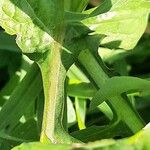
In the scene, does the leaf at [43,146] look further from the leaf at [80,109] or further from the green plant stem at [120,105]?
the leaf at [80,109]

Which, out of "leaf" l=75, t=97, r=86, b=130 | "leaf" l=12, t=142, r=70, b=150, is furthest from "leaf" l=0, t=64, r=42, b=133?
"leaf" l=12, t=142, r=70, b=150

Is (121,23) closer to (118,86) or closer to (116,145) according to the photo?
(118,86)

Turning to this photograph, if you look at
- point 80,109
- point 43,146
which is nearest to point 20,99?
point 80,109

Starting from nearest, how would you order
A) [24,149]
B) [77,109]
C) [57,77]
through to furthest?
[24,149]
[57,77]
[77,109]

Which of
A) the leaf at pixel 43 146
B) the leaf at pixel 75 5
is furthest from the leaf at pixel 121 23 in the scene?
the leaf at pixel 43 146

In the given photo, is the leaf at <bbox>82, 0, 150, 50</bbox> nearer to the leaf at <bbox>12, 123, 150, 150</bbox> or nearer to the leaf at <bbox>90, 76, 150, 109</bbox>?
the leaf at <bbox>90, 76, 150, 109</bbox>

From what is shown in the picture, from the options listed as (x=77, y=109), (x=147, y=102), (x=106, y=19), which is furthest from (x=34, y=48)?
(x=147, y=102)

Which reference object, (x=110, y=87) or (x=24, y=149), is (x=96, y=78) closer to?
(x=110, y=87)
